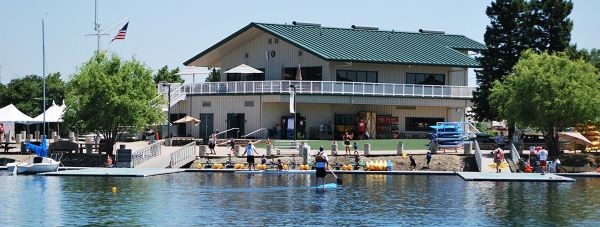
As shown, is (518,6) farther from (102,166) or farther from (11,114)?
(11,114)

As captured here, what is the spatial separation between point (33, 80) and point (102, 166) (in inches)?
2500

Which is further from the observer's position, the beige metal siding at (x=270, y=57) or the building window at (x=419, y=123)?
the building window at (x=419, y=123)

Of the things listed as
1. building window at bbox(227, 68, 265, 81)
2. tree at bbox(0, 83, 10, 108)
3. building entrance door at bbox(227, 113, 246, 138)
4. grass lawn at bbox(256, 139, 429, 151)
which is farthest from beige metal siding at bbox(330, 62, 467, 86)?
tree at bbox(0, 83, 10, 108)

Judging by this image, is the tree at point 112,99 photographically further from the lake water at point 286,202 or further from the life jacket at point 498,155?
the life jacket at point 498,155

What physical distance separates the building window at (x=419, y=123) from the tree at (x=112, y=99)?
76.4ft

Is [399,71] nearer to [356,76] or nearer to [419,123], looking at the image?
[356,76]

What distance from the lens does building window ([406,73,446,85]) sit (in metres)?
83.2

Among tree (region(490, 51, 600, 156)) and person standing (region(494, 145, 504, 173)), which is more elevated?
tree (region(490, 51, 600, 156))

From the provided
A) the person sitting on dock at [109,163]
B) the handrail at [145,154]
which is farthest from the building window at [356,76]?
the person sitting on dock at [109,163]

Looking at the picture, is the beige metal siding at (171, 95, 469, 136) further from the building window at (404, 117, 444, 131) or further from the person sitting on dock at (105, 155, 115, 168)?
the person sitting on dock at (105, 155, 115, 168)

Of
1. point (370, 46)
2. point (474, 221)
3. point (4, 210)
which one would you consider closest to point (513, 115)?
point (370, 46)

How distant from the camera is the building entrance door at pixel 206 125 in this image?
79.4m

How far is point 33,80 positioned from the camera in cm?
12300

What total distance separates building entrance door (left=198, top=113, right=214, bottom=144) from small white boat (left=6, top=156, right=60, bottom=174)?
22415 millimetres
